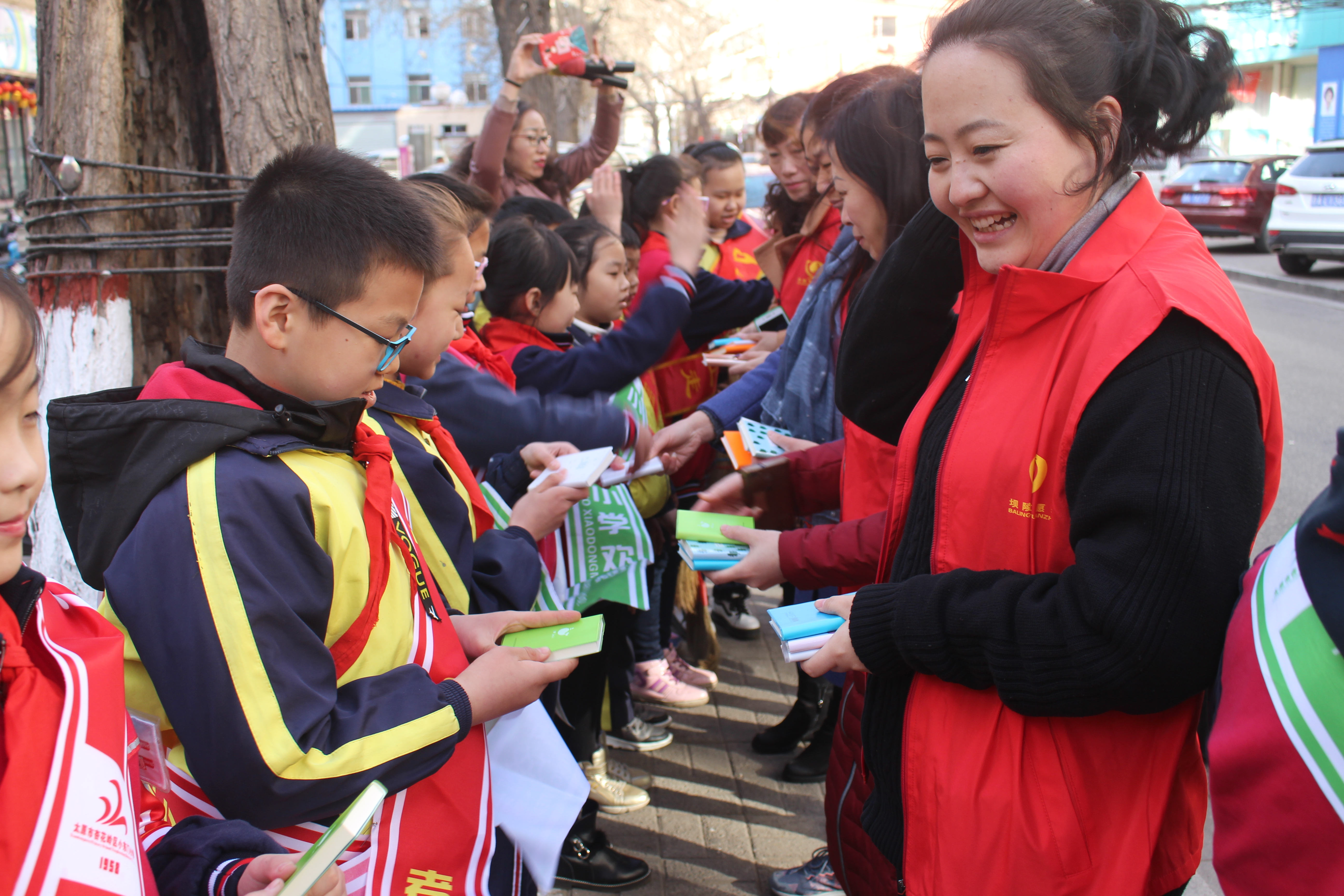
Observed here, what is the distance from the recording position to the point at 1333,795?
864 millimetres

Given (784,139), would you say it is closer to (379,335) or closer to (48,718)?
(379,335)

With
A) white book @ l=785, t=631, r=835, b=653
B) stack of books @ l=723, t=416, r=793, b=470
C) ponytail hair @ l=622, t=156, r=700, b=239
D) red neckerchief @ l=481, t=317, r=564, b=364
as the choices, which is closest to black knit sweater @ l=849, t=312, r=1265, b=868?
white book @ l=785, t=631, r=835, b=653

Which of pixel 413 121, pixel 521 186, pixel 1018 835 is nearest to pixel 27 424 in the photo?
pixel 1018 835

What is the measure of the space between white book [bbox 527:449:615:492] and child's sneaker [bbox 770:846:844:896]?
125 cm

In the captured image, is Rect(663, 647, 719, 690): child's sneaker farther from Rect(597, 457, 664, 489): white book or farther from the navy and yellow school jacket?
the navy and yellow school jacket

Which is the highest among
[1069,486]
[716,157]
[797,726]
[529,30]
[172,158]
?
[529,30]

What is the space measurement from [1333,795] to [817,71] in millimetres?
47106

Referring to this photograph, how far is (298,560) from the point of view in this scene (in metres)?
1.31

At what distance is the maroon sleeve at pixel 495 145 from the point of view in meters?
4.71

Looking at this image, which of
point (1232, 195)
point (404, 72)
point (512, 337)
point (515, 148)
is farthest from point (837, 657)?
point (404, 72)

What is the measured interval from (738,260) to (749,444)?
2.55m

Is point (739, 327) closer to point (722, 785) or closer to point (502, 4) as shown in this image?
point (722, 785)

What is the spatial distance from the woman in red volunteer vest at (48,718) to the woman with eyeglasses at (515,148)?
11.1 ft

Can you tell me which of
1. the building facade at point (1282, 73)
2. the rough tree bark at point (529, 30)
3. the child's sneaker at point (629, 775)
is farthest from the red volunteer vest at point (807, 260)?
the building facade at point (1282, 73)
